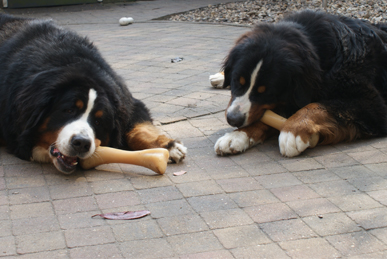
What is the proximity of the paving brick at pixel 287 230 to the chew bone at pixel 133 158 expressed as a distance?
0.95 meters

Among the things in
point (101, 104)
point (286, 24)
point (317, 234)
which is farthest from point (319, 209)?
point (286, 24)

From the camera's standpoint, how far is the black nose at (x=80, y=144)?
3078 millimetres

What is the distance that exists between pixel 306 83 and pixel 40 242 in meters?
2.35

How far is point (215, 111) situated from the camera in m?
4.72

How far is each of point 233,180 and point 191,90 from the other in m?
2.38

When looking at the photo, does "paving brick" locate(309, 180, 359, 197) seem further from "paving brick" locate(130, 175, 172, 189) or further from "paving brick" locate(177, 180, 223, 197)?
"paving brick" locate(130, 175, 172, 189)

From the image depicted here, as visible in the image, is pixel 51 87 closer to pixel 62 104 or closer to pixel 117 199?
pixel 62 104

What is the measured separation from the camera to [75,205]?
9.34ft

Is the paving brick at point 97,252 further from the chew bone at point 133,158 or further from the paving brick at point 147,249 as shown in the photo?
the chew bone at point 133,158

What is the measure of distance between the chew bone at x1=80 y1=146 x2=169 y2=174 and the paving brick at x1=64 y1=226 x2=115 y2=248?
77 cm

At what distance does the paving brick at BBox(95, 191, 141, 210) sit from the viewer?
2.85m

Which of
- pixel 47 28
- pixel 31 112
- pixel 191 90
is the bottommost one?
pixel 191 90

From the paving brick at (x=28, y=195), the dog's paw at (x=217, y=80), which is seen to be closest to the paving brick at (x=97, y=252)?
the paving brick at (x=28, y=195)

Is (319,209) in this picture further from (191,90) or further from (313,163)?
(191,90)
